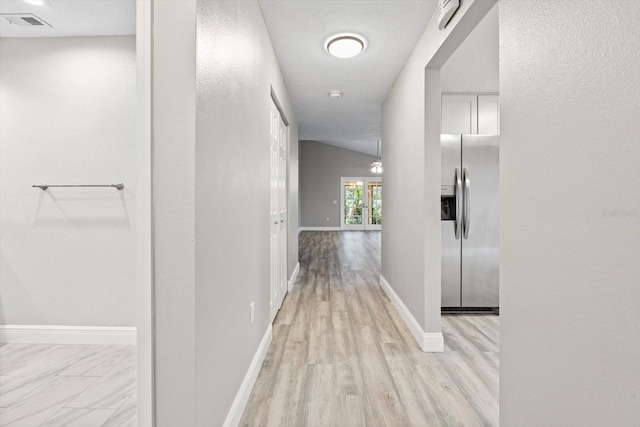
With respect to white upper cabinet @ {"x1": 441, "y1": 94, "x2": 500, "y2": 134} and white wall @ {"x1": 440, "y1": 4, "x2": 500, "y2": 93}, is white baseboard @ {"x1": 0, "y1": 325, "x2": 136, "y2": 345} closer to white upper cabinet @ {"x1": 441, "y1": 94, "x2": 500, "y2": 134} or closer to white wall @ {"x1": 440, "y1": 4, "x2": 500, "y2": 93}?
white wall @ {"x1": 440, "y1": 4, "x2": 500, "y2": 93}

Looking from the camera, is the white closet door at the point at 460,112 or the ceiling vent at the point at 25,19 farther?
the white closet door at the point at 460,112

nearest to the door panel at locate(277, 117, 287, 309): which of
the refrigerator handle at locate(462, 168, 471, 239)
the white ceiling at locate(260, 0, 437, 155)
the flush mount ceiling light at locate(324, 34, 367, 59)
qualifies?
the white ceiling at locate(260, 0, 437, 155)

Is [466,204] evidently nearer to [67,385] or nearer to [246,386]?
[246,386]

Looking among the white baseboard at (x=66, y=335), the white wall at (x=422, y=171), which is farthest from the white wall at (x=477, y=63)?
the white baseboard at (x=66, y=335)

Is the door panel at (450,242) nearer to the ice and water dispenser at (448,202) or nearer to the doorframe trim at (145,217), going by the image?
the ice and water dispenser at (448,202)

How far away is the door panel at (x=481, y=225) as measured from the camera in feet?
11.2

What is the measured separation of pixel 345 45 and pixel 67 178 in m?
2.48

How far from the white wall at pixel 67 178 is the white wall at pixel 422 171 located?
229 cm

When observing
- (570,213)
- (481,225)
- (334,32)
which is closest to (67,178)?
(334,32)

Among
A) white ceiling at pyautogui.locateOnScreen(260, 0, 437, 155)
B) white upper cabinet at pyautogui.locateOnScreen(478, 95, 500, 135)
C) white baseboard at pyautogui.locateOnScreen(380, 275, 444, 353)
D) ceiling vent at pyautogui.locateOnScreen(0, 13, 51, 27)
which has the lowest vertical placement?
white baseboard at pyautogui.locateOnScreen(380, 275, 444, 353)

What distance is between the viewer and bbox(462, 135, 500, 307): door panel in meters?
3.40

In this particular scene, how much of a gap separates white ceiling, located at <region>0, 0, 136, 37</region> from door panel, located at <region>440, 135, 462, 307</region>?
9.63 ft

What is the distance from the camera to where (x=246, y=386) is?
6.04 ft

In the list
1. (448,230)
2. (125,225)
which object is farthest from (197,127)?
(448,230)
